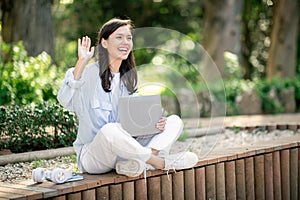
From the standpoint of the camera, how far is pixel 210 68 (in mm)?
11602

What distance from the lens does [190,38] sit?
7.25 metres

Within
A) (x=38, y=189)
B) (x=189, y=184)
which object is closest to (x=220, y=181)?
(x=189, y=184)

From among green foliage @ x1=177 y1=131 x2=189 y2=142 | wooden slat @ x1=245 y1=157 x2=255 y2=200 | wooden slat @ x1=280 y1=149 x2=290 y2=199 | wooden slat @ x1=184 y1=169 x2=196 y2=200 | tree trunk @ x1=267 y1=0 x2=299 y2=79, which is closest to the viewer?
wooden slat @ x1=184 y1=169 x2=196 y2=200

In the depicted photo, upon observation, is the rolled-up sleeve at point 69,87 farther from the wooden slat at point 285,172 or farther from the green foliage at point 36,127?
the wooden slat at point 285,172

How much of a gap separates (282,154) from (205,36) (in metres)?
7.75

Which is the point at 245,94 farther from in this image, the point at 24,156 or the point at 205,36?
the point at 24,156

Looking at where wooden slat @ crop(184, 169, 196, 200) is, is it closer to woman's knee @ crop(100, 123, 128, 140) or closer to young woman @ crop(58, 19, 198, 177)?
young woman @ crop(58, 19, 198, 177)

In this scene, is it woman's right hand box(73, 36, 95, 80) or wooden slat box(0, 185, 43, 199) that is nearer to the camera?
wooden slat box(0, 185, 43, 199)

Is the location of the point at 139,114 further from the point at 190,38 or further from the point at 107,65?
the point at 190,38

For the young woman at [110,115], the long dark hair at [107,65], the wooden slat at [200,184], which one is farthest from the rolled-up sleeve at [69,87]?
the wooden slat at [200,184]

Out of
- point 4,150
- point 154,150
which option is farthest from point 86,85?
point 4,150

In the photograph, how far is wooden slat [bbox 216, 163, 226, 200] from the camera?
4141 mm

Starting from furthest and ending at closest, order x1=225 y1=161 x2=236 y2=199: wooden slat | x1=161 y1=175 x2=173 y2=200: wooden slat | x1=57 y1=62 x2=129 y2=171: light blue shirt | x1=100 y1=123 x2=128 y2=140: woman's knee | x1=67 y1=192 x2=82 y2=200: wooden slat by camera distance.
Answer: x1=225 y1=161 x2=236 y2=199: wooden slat < x1=161 y1=175 x2=173 y2=200: wooden slat < x1=57 y1=62 x2=129 y2=171: light blue shirt < x1=100 y1=123 x2=128 y2=140: woman's knee < x1=67 y1=192 x2=82 y2=200: wooden slat

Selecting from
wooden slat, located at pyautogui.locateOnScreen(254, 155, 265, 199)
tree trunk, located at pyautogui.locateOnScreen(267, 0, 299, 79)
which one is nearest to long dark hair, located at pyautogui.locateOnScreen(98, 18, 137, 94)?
wooden slat, located at pyautogui.locateOnScreen(254, 155, 265, 199)
